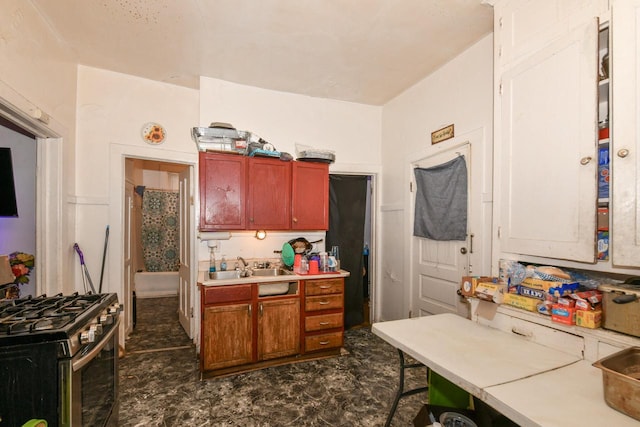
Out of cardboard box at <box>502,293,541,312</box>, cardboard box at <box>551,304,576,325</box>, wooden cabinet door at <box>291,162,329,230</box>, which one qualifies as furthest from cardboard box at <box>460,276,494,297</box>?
wooden cabinet door at <box>291,162,329,230</box>

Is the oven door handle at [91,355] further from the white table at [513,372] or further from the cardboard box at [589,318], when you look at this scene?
the cardboard box at [589,318]

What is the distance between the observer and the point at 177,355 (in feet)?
9.77

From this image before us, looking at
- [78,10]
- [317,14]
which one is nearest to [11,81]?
[78,10]

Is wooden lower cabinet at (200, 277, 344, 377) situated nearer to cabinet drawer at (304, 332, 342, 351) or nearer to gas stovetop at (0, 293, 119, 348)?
cabinet drawer at (304, 332, 342, 351)

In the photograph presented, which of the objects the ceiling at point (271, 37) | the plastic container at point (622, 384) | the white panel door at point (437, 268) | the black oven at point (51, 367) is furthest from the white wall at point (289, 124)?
the plastic container at point (622, 384)

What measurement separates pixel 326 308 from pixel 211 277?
3.94 ft

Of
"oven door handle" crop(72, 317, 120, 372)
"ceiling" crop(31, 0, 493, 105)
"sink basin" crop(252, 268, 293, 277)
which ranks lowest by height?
"oven door handle" crop(72, 317, 120, 372)

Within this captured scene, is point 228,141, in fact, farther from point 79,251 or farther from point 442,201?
point 442,201

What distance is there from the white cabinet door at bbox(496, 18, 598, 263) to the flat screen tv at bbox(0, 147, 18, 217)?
153 inches

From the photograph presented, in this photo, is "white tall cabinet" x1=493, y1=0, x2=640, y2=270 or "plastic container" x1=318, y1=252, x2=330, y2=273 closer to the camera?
"white tall cabinet" x1=493, y1=0, x2=640, y2=270

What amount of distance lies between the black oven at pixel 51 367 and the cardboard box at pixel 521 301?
2.18 meters

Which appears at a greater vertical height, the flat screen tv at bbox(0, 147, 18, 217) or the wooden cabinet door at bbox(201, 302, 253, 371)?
the flat screen tv at bbox(0, 147, 18, 217)

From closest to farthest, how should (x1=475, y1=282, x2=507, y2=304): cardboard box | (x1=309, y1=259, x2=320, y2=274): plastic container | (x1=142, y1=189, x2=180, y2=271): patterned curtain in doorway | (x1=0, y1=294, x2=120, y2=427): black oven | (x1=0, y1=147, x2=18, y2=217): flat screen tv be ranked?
(x1=0, y1=294, x2=120, y2=427): black oven
(x1=475, y1=282, x2=507, y2=304): cardboard box
(x1=0, y1=147, x2=18, y2=217): flat screen tv
(x1=309, y1=259, x2=320, y2=274): plastic container
(x1=142, y1=189, x2=180, y2=271): patterned curtain in doorway

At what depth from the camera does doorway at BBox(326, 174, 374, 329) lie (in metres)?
3.78
